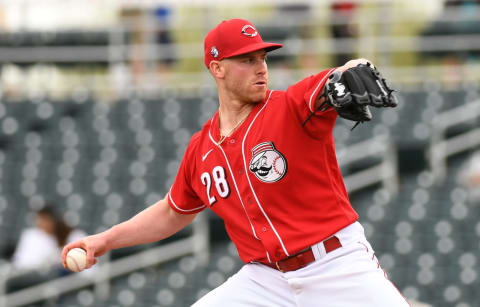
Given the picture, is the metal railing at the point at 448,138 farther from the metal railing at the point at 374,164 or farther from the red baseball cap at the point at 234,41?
the red baseball cap at the point at 234,41

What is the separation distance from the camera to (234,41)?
396 centimetres

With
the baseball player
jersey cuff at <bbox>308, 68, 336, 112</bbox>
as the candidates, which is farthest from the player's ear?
jersey cuff at <bbox>308, 68, 336, 112</bbox>

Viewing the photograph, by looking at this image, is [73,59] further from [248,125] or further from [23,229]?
[248,125]

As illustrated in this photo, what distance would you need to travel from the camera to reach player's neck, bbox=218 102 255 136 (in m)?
4.02

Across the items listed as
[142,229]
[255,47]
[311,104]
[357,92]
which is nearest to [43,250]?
[142,229]

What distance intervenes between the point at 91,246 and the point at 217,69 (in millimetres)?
1030

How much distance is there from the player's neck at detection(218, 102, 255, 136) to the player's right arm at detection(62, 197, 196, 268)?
0.58m

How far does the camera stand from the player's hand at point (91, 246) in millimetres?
4188

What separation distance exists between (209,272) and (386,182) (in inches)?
82.7

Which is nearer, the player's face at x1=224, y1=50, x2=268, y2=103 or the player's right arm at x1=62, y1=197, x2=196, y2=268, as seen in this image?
the player's face at x1=224, y1=50, x2=268, y2=103

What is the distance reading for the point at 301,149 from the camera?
3.79 meters

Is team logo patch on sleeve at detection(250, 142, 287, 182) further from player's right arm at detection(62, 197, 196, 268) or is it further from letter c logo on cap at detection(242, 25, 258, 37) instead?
player's right arm at detection(62, 197, 196, 268)

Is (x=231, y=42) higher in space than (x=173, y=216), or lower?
higher

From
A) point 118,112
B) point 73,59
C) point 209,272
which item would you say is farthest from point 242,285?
point 73,59
